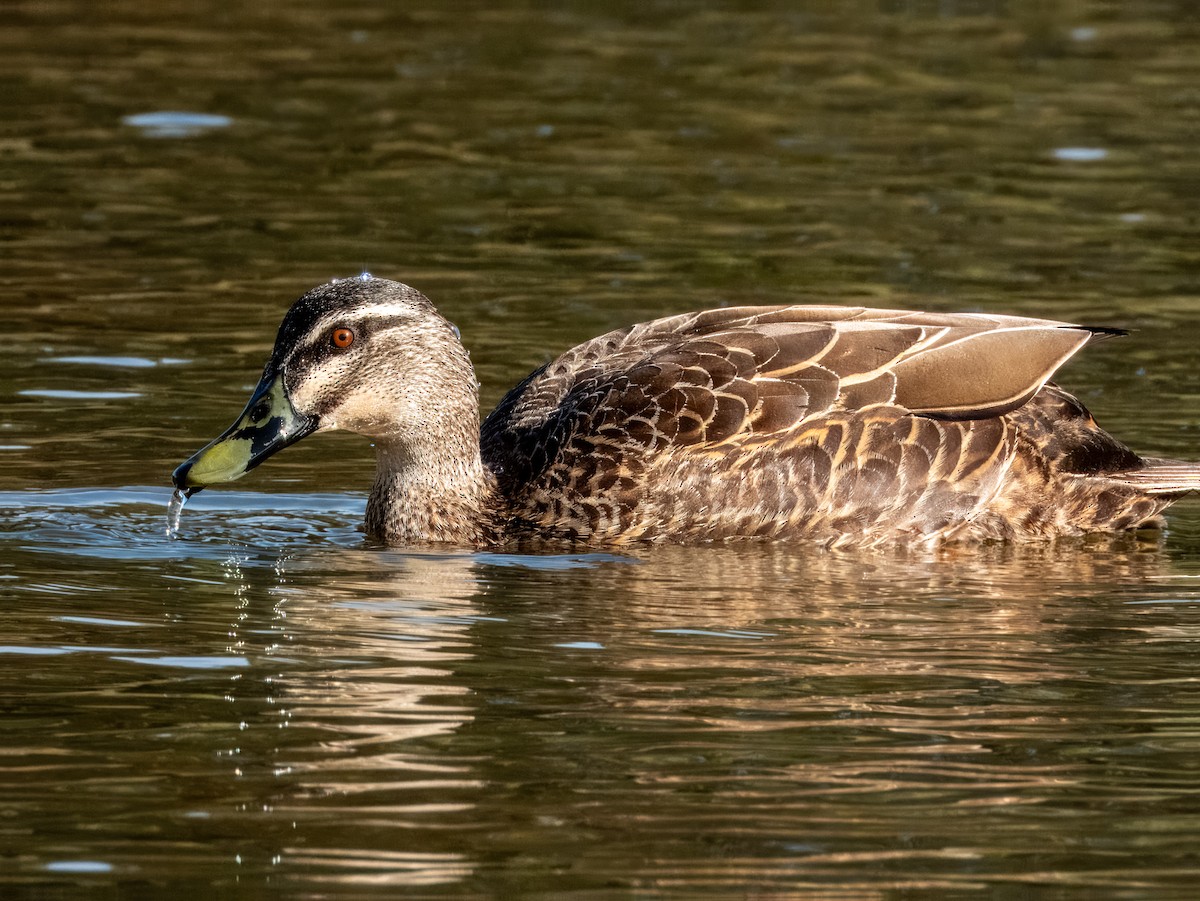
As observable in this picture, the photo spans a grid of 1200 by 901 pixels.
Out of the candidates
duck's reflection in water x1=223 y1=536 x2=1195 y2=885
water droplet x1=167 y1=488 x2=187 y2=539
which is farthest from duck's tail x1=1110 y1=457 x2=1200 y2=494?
water droplet x1=167 y1=488 x2=187 y2=539

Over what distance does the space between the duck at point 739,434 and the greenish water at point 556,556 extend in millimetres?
278

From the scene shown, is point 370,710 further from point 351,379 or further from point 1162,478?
point 1162,478

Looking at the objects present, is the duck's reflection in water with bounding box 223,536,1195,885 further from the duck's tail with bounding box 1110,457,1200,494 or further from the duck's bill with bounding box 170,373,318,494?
the duck's bill with bounding box 170,373,318,494

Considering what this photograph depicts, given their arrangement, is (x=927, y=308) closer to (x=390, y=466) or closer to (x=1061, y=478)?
(x=1061, y=478)

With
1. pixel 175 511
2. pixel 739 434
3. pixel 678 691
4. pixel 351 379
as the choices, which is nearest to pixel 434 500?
pixel 351 379

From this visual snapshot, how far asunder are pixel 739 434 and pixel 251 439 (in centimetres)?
236

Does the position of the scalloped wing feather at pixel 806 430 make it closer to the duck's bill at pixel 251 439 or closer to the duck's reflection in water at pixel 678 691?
the duck's reflection in water at pixel 678 691

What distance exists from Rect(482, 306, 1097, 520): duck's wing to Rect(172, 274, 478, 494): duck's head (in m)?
0.67

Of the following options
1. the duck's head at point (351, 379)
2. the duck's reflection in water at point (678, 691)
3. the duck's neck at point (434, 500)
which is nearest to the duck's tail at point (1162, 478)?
the duck's reflection in water at point (678, 691)

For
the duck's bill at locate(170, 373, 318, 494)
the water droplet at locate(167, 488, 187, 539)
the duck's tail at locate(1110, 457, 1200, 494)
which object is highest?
the duck's bill at locate(170, 373, 318, 494)

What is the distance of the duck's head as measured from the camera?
435 inches

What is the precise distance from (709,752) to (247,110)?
1569 centimetres

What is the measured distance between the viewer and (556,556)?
36.7ft

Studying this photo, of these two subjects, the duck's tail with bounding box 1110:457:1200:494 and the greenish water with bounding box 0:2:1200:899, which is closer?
the greenish water with bounding box 0:2:1200:899
